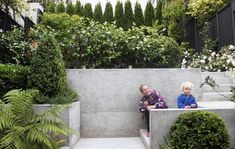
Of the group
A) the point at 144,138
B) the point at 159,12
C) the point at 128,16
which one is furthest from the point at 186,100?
the point at 128,16

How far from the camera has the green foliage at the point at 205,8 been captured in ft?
38.9

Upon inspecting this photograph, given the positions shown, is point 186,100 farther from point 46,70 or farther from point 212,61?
point 212,61

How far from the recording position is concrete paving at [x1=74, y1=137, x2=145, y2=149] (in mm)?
6055

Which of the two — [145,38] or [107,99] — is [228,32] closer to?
[145,38]

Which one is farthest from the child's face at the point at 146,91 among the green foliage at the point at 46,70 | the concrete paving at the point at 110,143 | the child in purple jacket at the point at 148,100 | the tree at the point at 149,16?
the tree at the point at 149,16

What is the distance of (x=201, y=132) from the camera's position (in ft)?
15.4

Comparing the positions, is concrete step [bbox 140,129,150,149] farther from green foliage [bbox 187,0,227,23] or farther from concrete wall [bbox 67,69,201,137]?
green foliage [bbox 187,0,227,23]

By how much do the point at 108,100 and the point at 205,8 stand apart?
6531 mm

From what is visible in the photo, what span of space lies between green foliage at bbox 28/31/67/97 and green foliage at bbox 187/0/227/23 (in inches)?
292

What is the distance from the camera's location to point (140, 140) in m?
6.62

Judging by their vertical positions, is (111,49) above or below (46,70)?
above

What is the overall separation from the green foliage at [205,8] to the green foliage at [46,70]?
24.3ft

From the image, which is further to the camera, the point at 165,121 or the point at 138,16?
the point at 138,16

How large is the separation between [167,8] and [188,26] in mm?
1136
